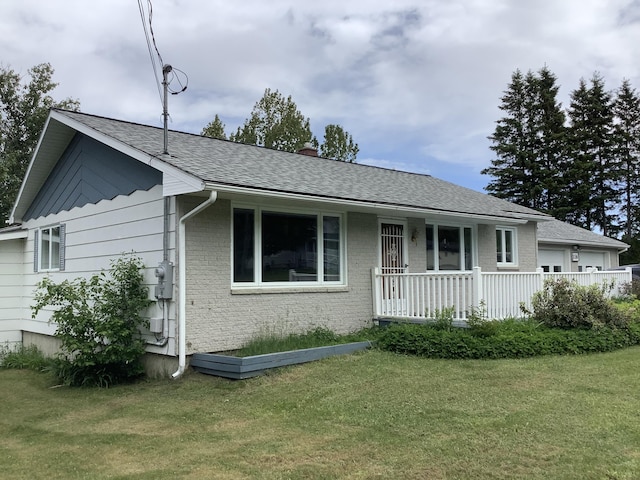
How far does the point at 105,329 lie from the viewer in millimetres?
8211

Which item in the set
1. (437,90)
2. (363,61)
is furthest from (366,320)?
(437,90)

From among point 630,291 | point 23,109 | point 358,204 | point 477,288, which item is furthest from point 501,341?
point 23,109

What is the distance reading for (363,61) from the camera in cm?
1830

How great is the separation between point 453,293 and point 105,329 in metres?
6.57

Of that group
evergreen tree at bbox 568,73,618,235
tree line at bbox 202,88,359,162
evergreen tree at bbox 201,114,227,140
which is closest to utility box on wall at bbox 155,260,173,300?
tree line at bbox 202,88,359,162

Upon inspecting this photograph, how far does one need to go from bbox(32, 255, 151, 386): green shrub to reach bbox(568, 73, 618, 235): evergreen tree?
1469 inches

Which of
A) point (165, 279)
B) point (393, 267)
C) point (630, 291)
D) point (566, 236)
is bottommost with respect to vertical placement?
point (630, 291)

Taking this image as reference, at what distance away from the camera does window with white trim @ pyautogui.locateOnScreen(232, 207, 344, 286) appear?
356 inches

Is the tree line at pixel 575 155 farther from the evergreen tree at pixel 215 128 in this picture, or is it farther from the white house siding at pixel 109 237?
the white house siding at pixel 109 237

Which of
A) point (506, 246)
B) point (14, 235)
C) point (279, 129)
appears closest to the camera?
point (14, 235)

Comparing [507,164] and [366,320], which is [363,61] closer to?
[366,320]

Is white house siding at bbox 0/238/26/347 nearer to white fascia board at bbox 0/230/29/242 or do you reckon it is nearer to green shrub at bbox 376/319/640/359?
white fascia board at bbox 0/230/29/242

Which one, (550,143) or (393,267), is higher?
(550,143)

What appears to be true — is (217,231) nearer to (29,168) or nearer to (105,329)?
(105,329)
